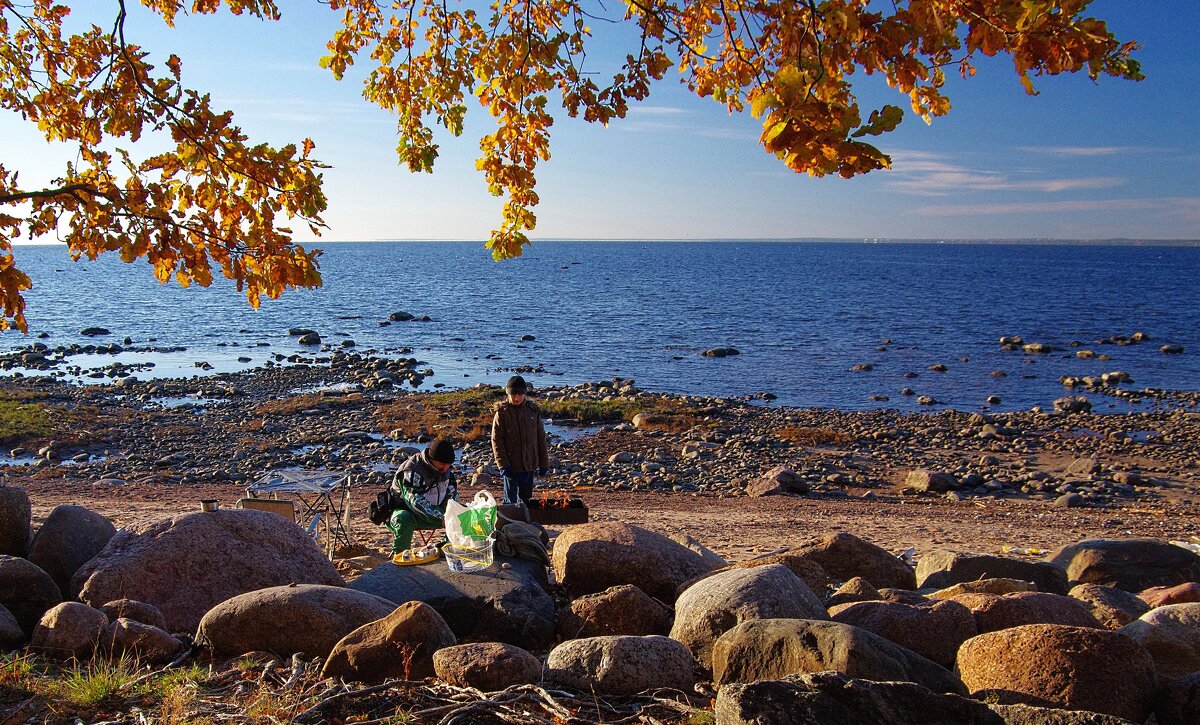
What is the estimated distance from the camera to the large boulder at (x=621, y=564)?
6.93 metres

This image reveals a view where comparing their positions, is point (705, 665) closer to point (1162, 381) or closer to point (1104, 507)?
point (1104, 507)

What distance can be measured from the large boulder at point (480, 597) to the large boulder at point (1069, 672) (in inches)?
109

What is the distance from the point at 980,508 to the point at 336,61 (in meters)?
14.5

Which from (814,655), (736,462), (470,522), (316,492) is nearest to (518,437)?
(316,492)

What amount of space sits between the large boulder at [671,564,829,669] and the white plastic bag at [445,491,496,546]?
197 centimetres

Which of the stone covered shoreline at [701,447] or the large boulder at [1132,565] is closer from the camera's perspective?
the large boulder at [1132,565]

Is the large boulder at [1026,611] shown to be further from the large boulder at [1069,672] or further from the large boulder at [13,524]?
the large boulder at [13,524]

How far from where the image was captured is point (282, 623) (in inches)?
201

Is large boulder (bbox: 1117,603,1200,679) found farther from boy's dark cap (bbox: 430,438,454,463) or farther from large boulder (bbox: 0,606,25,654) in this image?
large boulder (bbox: 0,606,25,654)

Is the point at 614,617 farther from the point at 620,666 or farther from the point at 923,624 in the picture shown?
the point at 923,624

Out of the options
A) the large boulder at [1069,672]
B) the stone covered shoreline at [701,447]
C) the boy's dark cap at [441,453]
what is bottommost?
the stone covered shoreline at [701,447]

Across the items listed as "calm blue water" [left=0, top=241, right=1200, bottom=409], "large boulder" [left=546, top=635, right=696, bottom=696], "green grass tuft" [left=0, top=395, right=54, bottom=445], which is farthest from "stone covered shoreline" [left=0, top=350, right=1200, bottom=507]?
"large boulder" [left=546, top=635, right=696, bottom=696]

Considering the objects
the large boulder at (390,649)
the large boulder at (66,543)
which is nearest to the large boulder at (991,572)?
the large boulder at (390,649)

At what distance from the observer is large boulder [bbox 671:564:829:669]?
517cm
